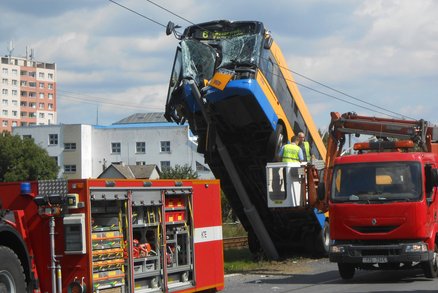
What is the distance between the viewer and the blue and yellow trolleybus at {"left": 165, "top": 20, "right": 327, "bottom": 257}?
16328 millimetres

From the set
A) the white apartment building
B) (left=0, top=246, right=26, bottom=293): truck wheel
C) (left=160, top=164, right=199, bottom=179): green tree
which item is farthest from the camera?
the white apartment building

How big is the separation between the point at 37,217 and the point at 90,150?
8198 cm

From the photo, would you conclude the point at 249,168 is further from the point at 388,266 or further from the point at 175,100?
the point at 388,266

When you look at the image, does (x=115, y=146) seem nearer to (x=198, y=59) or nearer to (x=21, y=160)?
(x=21, y=160)

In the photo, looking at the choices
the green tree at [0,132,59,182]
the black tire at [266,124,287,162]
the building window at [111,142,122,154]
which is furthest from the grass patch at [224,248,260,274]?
the building window at [111,142,122,154]

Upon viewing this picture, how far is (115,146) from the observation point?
294ft

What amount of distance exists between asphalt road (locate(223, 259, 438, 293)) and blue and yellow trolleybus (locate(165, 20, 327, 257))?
155 cm

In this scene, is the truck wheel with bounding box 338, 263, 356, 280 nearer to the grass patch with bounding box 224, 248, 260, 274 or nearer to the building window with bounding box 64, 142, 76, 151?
the grass patch with bounding box 224, 248, 260, 274

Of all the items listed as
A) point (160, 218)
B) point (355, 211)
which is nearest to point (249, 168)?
point (355, 211)

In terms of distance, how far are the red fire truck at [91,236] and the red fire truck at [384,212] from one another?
4.39 m

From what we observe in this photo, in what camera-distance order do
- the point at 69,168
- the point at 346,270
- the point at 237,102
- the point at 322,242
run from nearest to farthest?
the point at 346,270, the point at 237,102, the point at 322,242, the point at 69,168

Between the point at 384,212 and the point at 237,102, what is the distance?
396 cm

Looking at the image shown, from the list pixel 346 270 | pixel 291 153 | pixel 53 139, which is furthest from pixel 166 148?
pixel 346 270

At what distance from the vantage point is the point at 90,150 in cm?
9056
